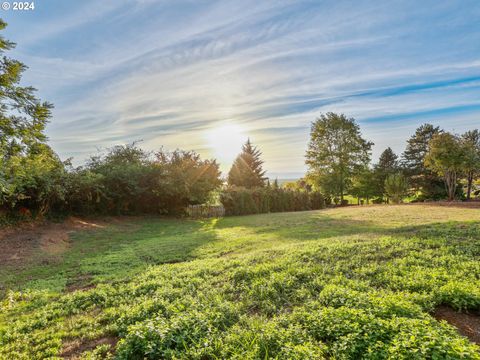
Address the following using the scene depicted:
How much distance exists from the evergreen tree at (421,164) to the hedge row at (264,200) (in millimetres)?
13450

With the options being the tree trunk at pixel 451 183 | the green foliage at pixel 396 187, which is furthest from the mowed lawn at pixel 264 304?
the tree trunk at pixel 451 183

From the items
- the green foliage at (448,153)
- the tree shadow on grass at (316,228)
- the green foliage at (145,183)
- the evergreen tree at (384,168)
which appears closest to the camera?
the tree shadow on grass at (316,228)

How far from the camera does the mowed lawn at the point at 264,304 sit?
263 cm

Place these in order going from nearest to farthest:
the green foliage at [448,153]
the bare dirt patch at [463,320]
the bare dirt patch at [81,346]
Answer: the bare dirt patch at [463,320], the bare dirt patch at [81,346], the green foliage at [448,153]

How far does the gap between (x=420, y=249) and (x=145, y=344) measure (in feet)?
17.7

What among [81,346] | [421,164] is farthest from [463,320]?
[421,164]

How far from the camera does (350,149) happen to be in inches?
1148

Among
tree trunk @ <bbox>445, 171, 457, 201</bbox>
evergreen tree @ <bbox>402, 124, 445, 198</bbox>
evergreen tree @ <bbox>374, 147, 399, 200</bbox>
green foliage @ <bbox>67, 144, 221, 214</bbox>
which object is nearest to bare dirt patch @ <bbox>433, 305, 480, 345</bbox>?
green foliage @ <bbox>67, 144, 221, 214</bbox>

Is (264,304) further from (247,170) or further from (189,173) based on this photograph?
(247,170)

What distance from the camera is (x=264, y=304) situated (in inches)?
146

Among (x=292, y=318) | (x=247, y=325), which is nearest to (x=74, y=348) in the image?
(x=247, y=325)

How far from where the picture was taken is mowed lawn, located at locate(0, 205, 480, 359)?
2.63 metres

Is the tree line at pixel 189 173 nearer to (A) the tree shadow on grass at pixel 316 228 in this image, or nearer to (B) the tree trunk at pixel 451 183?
(B) the tree trunk at pixel 451 183

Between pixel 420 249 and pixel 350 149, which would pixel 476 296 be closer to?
pixel 420 249
